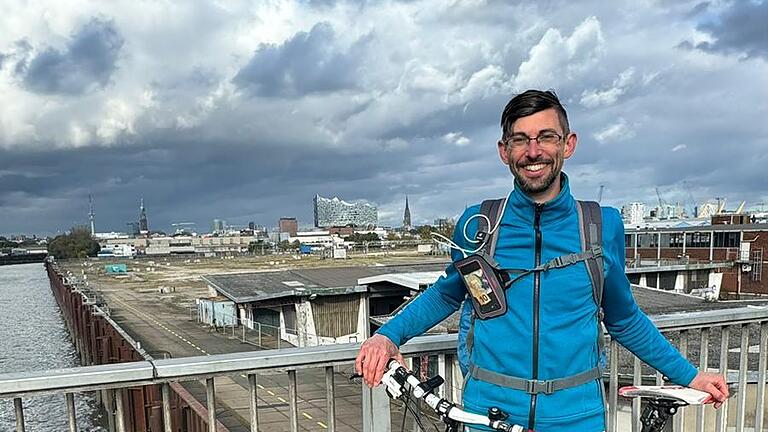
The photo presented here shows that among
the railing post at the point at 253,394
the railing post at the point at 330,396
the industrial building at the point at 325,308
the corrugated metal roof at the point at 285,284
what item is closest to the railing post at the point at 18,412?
the railing post at the point at 253,394

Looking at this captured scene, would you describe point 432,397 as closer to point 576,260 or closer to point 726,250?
point 576,260

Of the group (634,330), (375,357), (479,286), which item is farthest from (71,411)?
(634,330)

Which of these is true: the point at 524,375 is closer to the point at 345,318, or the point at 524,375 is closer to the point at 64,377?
the point at 64,377

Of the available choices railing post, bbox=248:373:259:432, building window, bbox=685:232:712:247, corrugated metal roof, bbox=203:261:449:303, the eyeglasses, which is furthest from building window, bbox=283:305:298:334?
building window, bbox=685:232:712:247

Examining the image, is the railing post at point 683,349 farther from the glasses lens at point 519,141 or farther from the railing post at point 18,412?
the railing post at point 18,412

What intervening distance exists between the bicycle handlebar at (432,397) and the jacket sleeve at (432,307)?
0.15 metres

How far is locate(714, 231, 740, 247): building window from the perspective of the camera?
4078 centimetres

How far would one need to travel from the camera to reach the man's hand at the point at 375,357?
2.18m

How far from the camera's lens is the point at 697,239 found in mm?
44281

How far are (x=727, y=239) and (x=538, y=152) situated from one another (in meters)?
46.3

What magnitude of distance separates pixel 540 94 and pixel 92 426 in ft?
76.0

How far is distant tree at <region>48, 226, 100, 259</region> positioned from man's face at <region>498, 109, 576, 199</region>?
15759 cm

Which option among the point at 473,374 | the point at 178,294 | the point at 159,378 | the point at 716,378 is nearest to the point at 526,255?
the point at 473,374

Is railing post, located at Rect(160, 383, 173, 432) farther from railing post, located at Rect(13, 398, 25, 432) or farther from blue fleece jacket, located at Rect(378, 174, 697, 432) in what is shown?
blue fleece jacket, located at Rect(378, 174, 697, 432)
